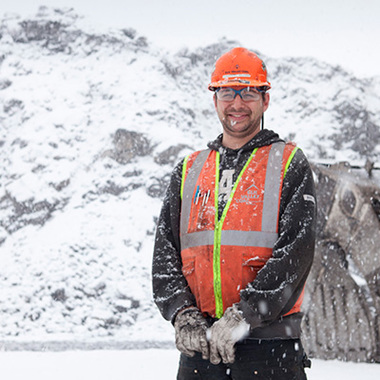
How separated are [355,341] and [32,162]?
591 inches

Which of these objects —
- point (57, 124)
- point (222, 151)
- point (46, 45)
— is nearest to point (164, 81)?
point (57, 124)

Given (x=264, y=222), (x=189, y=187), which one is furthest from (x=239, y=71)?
(x=264, y=222)

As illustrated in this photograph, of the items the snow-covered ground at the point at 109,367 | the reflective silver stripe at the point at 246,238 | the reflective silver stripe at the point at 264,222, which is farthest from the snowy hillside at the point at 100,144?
the reflective silver stripe at the point at 246,238

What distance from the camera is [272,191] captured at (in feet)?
5.79

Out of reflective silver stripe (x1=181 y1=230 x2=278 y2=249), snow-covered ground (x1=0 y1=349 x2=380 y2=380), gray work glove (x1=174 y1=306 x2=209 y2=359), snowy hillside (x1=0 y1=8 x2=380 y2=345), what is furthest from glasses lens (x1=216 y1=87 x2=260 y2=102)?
snowy hillside (x1=0 y1=8 x2=380 y2=345)

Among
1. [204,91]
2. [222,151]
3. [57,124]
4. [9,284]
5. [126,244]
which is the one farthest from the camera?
[204,91]

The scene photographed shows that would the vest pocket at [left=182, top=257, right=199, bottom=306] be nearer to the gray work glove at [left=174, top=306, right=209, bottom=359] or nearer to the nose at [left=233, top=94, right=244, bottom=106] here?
the gray work glove at [left=174, top=306, right=209, bottom=359]

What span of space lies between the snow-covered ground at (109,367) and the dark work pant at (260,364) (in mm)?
2858

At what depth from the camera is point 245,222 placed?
1750mm

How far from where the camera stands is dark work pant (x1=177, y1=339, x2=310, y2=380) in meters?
1.66

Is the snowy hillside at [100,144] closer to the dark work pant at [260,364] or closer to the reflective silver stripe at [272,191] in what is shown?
the dark work pant at [260,364]

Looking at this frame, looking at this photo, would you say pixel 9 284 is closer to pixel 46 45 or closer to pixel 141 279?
pixel 141 279

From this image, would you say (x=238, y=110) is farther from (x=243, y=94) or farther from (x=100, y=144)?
(x=100, y=144)

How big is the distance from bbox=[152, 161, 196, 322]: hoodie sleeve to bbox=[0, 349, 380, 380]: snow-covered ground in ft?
9.29
